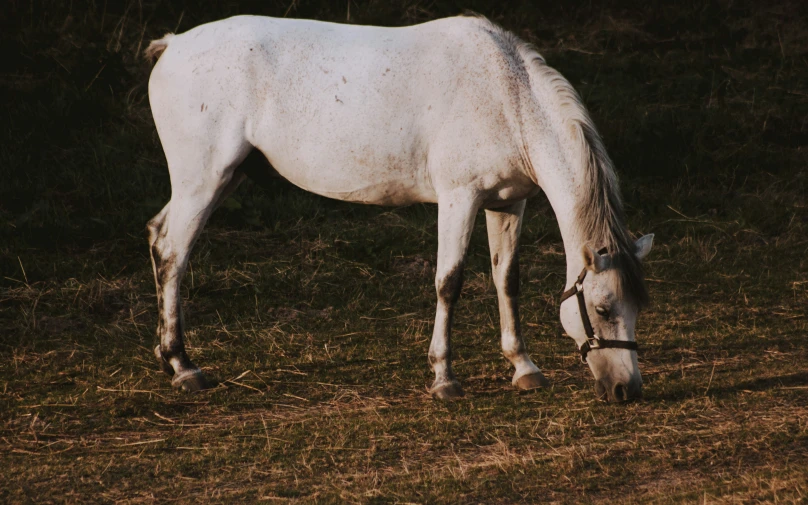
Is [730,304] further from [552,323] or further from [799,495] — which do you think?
[799,495]

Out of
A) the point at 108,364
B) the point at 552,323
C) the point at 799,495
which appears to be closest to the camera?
the point at 799,495

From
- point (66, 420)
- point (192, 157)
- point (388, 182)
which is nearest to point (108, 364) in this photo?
point (66, 420)

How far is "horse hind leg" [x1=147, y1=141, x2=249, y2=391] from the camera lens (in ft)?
17.0

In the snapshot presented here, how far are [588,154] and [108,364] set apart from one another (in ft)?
9.93

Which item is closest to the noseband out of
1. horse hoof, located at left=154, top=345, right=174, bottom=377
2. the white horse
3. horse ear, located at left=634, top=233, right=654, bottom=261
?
the white horse

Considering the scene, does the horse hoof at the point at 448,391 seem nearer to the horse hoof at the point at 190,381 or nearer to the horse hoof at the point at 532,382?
the horse hoof at the point at 532,382

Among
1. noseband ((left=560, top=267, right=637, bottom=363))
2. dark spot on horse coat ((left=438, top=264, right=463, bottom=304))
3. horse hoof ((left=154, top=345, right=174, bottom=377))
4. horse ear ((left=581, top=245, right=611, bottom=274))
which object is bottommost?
horse hoof ((left=154, top=345, right=174, bottom=377))

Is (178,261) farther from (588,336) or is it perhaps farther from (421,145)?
(588,336)

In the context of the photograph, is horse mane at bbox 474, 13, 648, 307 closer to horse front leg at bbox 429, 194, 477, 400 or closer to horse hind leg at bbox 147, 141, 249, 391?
horse front leg at bbox 429, 194, 477, 400

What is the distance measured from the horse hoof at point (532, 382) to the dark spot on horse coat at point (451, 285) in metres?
0.58

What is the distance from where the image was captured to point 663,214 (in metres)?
8.50

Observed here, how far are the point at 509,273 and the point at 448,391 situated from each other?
0.75m

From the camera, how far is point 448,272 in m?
4.88

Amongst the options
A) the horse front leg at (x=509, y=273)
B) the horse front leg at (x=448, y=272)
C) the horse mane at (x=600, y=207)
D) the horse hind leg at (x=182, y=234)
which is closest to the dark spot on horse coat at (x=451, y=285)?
the horse front leg at (x=448, y=272)
